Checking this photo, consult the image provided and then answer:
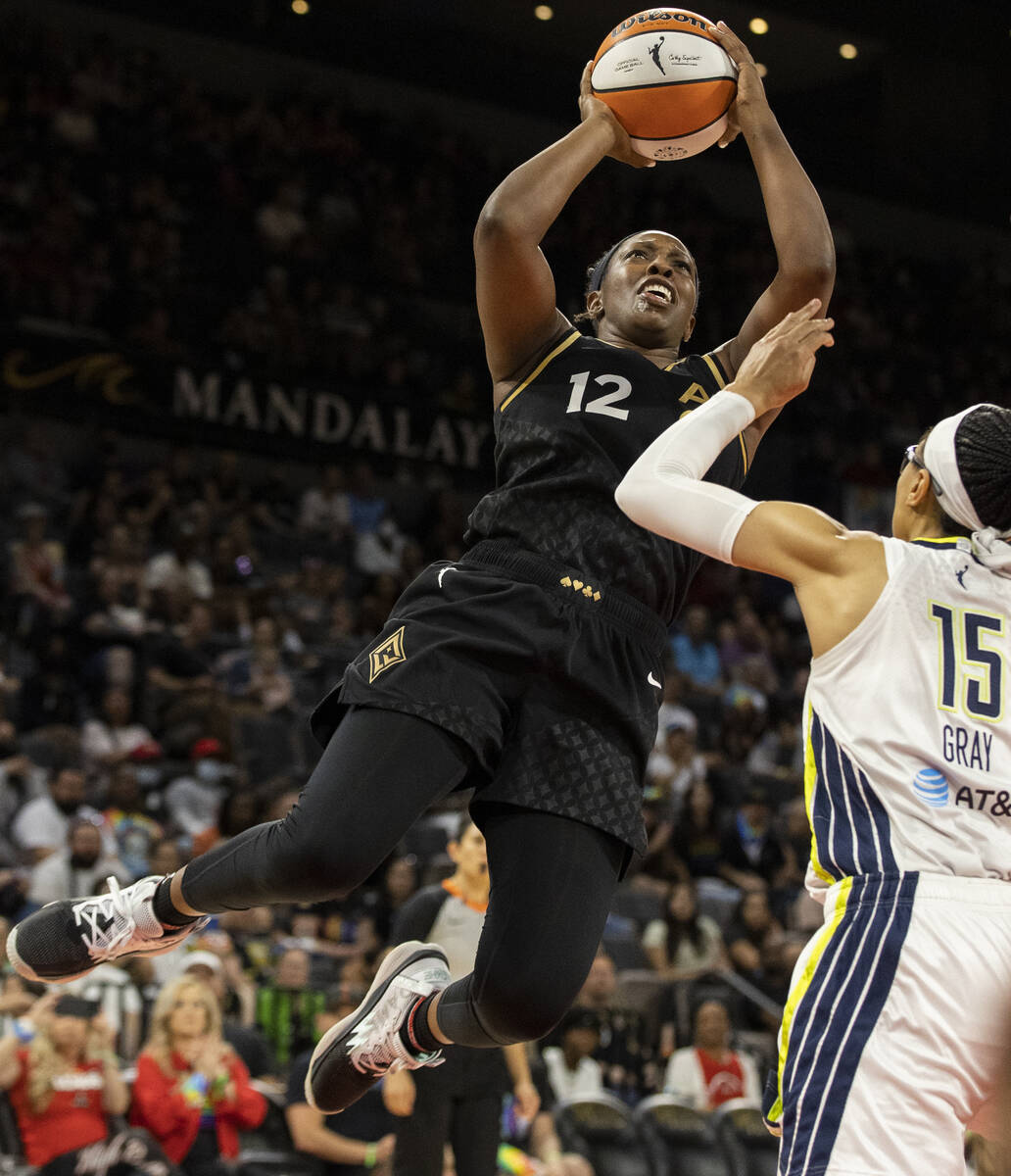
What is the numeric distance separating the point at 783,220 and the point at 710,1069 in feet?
20.5

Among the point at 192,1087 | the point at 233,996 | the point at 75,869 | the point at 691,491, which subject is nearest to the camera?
the point at 691,491

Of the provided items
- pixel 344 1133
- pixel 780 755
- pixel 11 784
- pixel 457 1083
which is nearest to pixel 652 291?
pixel 457 1083

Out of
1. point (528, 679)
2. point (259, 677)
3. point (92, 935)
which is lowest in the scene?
point (92, 935)

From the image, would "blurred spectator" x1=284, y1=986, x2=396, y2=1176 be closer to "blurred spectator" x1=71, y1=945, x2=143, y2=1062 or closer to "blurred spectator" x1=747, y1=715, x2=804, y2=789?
"blurred spectator" x1=71, y1=945, x2=143, y2=1062

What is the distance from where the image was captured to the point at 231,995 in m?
8.54

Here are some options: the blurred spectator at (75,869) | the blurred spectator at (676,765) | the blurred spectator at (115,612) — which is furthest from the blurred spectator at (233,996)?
the blurred spectator at (676,765)

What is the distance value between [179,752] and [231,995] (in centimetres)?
295

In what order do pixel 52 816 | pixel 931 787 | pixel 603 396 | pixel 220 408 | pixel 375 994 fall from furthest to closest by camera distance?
pixel 220 408
pixel 52 816
pixel 375 994
pixel 603 396
pixel 931 787

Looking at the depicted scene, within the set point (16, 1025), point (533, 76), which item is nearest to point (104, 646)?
point (16, 1025)

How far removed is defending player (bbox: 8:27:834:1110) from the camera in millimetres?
3863

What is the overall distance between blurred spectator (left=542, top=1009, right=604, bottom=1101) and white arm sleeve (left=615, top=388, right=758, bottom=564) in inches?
236

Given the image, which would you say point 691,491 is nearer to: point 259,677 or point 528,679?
point 528,679

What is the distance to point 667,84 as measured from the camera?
4312 millimetres

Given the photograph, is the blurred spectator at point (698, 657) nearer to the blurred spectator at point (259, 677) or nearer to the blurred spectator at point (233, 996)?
the blurred spectator at point (259, 677)
